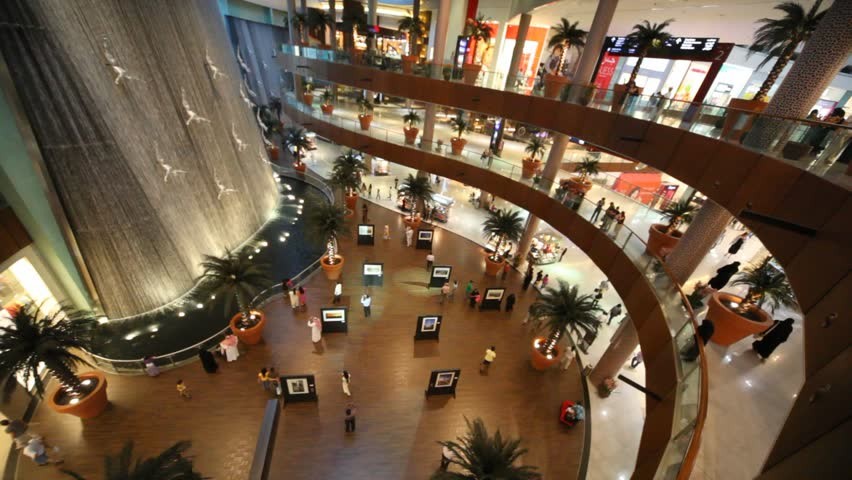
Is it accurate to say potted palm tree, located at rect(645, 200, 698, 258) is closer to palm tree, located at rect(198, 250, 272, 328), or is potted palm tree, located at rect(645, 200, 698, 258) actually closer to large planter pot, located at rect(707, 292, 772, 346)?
large planter pot, located at rect(707, 292, 772, 346)

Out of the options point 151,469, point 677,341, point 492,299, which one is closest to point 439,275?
point 492,299

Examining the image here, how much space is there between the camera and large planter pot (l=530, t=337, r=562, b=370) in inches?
472

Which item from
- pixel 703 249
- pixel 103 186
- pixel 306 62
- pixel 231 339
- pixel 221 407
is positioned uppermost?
pixel 306 62

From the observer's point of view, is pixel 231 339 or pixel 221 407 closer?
pixel 221 407

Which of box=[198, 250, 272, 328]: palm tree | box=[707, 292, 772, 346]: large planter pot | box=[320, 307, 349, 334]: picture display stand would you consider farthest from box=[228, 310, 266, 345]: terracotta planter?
box=[707, 292, 772, 346]: large planter pot

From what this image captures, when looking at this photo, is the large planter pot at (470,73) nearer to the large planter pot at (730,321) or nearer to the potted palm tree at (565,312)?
the potted palm tree at (565,312)

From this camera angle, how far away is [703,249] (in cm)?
904

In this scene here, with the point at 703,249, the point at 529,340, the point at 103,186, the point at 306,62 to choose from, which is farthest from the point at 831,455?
the point at 306,62

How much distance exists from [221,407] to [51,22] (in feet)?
40.9

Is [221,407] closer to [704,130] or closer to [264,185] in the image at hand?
[264,185]

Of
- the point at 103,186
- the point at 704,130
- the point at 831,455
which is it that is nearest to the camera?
the point at 831,455

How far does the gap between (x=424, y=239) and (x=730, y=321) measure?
43.2 feet

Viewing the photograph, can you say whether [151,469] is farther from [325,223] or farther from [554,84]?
[554,84]

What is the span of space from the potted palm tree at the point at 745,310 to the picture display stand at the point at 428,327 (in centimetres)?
781
